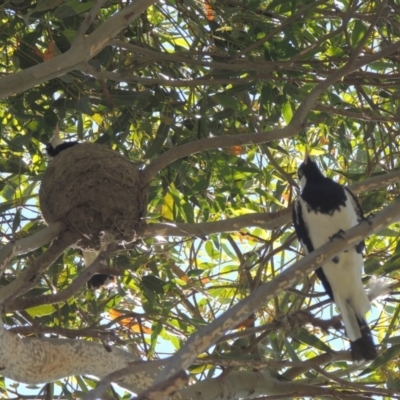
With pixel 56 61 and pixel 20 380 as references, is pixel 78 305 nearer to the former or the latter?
pixel 20 380

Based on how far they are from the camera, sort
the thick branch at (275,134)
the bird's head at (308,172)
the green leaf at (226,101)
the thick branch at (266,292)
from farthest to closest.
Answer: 1. the bird's head at (308,172)
2. the green leaf at (226,101)
3. the thick branch at (275,134)
4. the thick branch at (266,292)

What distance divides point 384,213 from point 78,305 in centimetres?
181

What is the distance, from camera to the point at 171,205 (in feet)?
12.8

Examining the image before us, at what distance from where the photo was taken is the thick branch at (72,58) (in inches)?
97.5

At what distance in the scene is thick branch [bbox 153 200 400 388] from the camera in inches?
76.3

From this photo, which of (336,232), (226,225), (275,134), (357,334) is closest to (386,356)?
(357,334)

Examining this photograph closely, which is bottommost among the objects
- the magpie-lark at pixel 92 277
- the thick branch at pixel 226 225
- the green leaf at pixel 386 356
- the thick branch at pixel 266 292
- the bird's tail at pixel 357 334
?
the thick branch at pixel 266 292

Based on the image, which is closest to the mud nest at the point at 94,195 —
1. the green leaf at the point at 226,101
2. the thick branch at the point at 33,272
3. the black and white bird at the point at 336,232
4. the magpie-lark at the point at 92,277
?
the thick branch at the point at 33,272

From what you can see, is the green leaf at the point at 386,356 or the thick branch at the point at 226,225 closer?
the thick branch at the point at 226,225

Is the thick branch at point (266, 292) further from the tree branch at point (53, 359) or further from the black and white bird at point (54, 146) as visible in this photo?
the black and white bird at point (54, 146)

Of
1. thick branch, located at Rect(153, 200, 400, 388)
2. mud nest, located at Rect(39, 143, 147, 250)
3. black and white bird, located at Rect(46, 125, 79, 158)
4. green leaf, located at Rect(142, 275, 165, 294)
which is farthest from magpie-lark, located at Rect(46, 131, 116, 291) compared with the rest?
thick branch, located at Rect(153, 200, 400, 388)

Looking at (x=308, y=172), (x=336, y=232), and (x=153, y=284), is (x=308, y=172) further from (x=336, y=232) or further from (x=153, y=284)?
(x=153, y=284)

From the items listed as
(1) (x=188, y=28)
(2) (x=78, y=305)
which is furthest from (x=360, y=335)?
(1) (x=188, y=28)

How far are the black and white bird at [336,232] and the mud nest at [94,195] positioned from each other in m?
0.68
